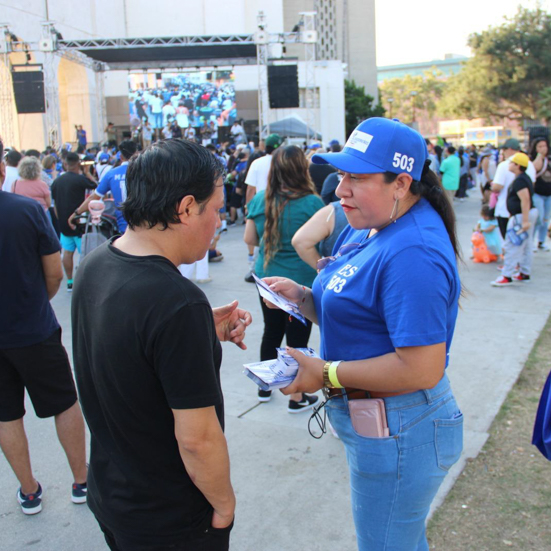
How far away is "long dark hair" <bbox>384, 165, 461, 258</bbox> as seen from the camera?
1917mm

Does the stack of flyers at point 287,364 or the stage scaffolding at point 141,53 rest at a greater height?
the stage scaffolding at point 141,53

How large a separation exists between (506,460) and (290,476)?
1.31 m

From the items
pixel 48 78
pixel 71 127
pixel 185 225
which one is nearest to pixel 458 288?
pixel 185 225

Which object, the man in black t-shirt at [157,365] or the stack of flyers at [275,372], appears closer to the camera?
the man in black t-shirt at [157,365]

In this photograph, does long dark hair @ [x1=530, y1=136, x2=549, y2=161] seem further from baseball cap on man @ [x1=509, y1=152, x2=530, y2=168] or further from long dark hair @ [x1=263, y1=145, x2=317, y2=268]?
long dark hair @ [x1=263, y1=145, x2=317, y2=268]

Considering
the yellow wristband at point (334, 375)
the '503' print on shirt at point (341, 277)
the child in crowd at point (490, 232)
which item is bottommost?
the child in crowd at point (490, 232)

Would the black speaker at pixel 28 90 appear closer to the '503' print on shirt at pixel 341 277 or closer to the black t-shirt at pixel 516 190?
the black t-shirt at pixel 516 190

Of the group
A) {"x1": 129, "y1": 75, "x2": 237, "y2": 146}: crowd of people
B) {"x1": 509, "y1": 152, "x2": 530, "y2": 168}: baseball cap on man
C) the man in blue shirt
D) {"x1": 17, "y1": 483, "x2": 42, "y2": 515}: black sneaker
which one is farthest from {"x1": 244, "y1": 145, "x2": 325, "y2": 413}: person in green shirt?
{"x1": 129, "y1": 75, "x2": 237, "y2": 146}: crowd of people

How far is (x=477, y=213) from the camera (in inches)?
595

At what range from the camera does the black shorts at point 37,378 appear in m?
2.96

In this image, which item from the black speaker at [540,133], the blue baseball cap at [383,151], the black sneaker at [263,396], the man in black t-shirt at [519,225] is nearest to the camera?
the blue baseball cap at [383,151]

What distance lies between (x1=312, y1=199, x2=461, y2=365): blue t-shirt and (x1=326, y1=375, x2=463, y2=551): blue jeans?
213 millimetres

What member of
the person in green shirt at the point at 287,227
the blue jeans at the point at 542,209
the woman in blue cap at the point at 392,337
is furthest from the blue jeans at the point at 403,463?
the blue jeans at the point at 542,209

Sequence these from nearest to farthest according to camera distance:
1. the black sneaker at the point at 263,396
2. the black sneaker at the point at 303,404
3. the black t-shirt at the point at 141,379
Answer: the black t-shirt at the point at 141,379 < the black sneaker at the point at 303,404 < the black sneaker at the point at 263,396
